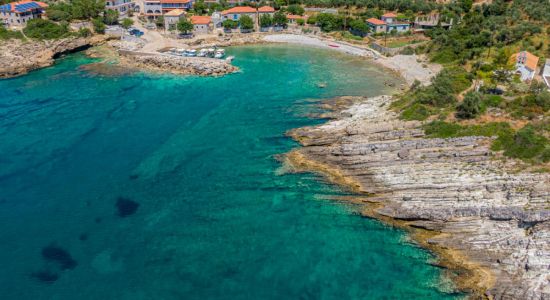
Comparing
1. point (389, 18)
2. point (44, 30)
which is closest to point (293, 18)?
point (389, 18)

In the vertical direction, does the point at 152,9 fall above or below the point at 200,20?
above

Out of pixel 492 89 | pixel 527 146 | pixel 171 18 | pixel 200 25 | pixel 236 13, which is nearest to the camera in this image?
pixel 527 146

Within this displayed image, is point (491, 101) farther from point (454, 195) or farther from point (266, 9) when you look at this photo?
point (266, 9)

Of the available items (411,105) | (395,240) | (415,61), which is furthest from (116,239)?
(415,61)

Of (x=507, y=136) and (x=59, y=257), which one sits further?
(x=507, y=136)

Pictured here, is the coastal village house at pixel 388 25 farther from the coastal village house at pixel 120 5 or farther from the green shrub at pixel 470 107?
the coastal village house at pixel 120 5

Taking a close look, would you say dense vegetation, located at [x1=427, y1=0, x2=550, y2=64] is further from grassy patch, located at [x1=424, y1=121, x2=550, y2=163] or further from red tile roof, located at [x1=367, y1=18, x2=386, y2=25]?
grassy patch, located at [x1=424, y1=121, x2=550, y2=163]

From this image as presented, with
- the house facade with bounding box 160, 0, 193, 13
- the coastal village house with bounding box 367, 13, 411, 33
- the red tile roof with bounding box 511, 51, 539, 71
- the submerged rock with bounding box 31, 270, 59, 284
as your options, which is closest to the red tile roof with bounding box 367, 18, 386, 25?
the coastal village house with bounding box 367, 13, 411, 33
